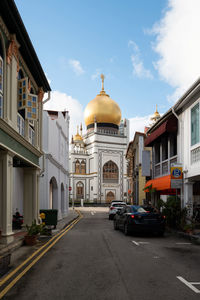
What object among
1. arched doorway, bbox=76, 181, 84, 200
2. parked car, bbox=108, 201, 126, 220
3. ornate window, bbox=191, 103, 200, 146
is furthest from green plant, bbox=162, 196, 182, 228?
arched doorway, bbox=76, 181, 84, 200

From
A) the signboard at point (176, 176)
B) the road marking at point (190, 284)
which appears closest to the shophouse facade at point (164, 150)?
the signboard at point (176, 176)

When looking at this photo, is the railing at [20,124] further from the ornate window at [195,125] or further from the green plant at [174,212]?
the green plant at [174,212]

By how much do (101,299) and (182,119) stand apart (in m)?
13.6

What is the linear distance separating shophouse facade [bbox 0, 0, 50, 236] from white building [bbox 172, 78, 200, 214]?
7.11 metres

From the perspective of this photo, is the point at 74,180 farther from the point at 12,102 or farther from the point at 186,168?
the point at 12,102

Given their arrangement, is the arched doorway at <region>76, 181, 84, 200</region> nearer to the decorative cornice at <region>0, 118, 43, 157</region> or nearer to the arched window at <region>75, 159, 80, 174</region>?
the arched window at <region>75, 159, 80, 174</region>

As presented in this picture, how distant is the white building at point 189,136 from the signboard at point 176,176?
0.36 m

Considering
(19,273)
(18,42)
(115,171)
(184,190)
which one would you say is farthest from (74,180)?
(19,273)

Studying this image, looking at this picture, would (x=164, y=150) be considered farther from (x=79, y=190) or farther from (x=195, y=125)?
(x=79, y=190)

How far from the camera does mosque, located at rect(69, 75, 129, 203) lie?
71.4 metres

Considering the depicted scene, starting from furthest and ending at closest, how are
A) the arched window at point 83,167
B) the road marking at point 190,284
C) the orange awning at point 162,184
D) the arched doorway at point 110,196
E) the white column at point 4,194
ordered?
the arched window at point 83,167 < the arched doorway at point 110,196 < the orange awning at point 162,184 < the white column at point 4,194 < the road marking at point 190,284

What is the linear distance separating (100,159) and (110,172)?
346cm

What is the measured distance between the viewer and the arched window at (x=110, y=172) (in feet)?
236

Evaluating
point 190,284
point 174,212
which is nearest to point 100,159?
point 174,212
